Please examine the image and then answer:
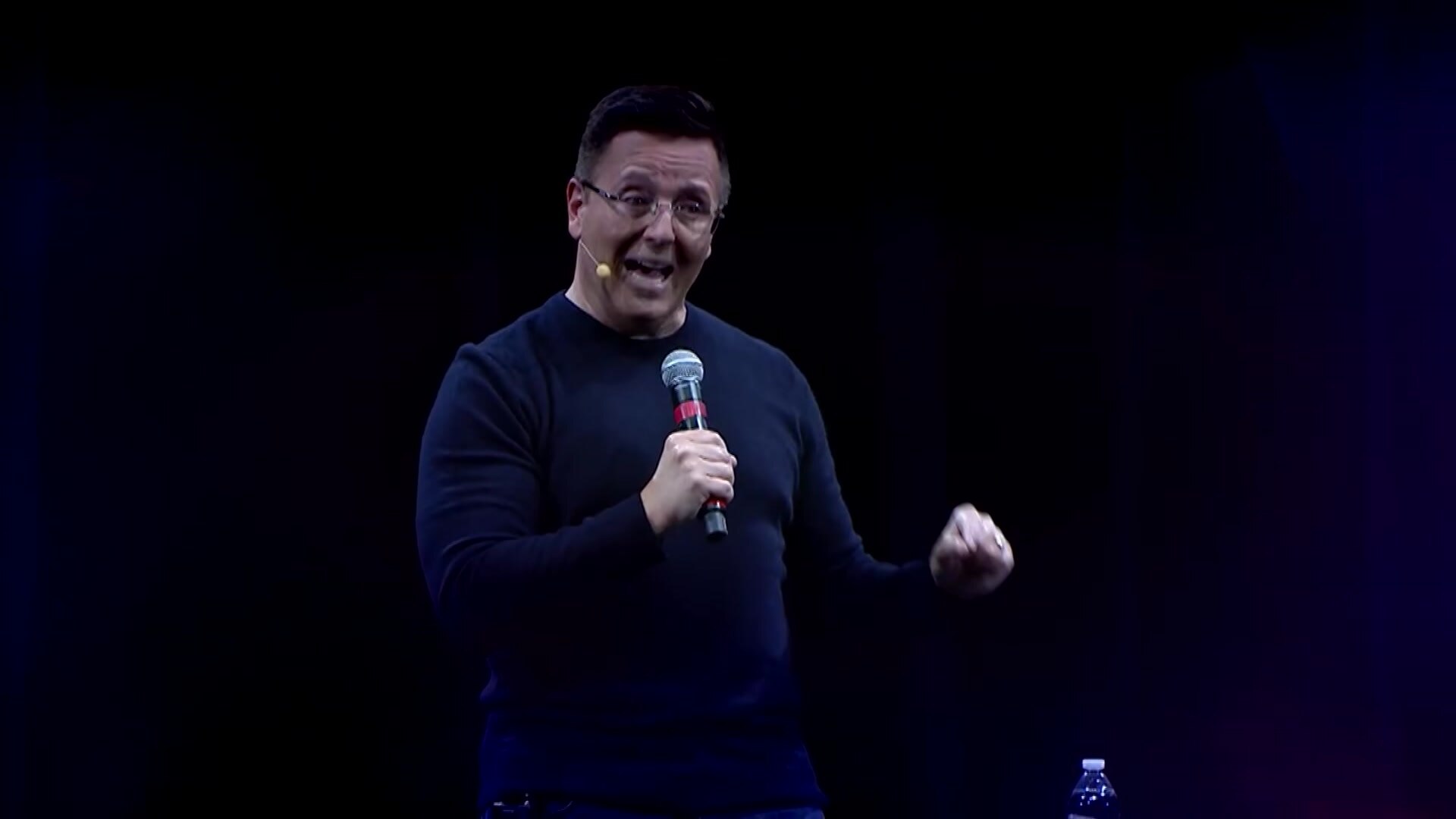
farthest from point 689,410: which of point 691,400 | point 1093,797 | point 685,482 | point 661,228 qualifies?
point 1093,797

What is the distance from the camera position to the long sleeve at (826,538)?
1794mm

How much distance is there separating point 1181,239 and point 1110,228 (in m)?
0.13

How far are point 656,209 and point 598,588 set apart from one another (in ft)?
1.57

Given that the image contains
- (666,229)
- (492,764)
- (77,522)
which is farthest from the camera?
(77,522)

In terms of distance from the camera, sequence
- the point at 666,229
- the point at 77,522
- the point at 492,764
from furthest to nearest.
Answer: the point at 77,522 → the point at 666,229 → the point at 492,764

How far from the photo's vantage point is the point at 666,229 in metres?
1.69

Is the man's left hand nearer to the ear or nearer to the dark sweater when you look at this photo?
the dark sweater

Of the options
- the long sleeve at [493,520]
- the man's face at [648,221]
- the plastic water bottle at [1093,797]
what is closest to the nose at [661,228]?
the man's face at [648,221]

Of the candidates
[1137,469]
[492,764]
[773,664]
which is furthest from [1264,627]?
[492,764]

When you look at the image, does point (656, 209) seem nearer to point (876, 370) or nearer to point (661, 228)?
point (661, 228)

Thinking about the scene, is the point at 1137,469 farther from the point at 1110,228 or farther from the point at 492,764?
the point at 492,764

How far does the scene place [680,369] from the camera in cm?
161

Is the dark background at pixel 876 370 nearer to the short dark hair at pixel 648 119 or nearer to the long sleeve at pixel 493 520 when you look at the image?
the short dark hair at pixel 648 119

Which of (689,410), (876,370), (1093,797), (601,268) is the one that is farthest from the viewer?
(876,370)
